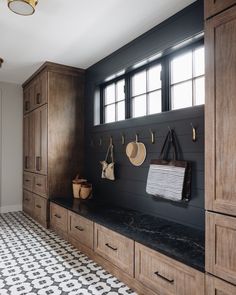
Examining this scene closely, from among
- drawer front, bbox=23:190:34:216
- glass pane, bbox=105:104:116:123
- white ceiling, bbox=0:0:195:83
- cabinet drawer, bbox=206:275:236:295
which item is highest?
white ceiling, bbox=0:0:195:83

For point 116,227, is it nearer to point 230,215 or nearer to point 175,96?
point 230,215

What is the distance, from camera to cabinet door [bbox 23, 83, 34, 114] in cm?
439

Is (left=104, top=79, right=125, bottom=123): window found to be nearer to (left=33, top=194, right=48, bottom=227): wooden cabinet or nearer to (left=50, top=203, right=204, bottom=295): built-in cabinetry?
(left=50, top=203, right=204, bottom=295): built-in cabinetry

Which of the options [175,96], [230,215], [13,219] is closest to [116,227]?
[230,215]

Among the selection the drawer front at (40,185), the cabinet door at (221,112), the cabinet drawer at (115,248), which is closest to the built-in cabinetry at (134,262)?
the cabinet drawer at (115,248)

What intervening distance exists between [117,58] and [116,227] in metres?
2.05

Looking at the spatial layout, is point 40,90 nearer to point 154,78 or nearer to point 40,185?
point 40,185

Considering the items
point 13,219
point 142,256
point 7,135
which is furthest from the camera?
point 7,135

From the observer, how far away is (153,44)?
260cm

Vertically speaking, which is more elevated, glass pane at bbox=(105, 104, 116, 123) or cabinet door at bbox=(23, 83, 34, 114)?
cabinet door at bbox=(23, 83, 34, 114)

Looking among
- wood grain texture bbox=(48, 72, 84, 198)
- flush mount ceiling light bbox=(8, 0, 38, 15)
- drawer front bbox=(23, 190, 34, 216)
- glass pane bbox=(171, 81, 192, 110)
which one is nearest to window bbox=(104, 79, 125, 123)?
wood grain texture bbox=(48, 72, 84, 198)

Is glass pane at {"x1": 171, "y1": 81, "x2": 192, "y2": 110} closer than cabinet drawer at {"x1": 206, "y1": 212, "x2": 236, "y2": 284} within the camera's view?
No

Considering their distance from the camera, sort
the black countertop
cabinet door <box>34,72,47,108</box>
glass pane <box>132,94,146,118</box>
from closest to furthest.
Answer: the black countertop, glass pane <box>132,94,146,118</box>, cabinet door <box>34,72,47,108</box>

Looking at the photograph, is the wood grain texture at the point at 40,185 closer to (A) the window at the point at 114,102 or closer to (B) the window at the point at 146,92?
(A) the window at the point at 114,102
